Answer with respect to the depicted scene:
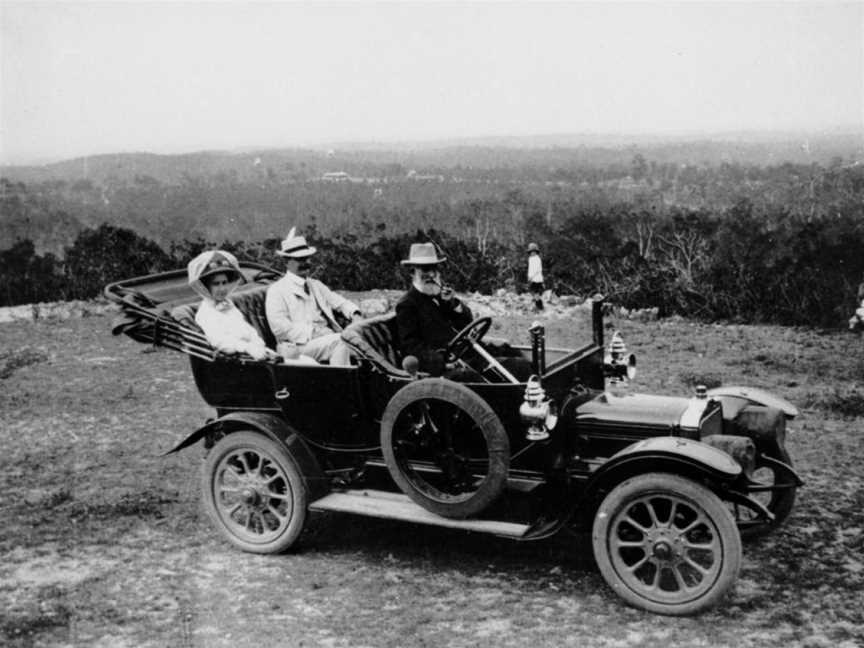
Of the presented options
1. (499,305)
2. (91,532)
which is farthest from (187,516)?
(499,305)

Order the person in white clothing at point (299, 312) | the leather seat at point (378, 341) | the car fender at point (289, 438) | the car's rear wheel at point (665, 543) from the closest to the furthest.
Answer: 1. the car's rear wheel at point (665, 543)
2. the leather seat at point (378, 341)
3. the car fender at point (289, 438)
4. the person in white clothing at point (299, 312)

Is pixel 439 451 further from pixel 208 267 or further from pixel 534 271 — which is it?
pixel 534 271

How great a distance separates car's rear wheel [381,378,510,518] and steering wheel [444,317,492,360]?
280 millimetres

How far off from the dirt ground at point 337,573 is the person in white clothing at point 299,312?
1.19 meters

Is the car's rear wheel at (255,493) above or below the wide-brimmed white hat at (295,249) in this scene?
below

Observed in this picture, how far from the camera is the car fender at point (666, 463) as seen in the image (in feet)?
14.0

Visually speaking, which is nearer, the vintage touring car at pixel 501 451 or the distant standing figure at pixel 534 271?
the vintage touring car at pixel 501 451

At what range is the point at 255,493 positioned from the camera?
5.45 metres

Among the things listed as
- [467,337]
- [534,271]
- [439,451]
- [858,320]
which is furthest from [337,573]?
[534,271]

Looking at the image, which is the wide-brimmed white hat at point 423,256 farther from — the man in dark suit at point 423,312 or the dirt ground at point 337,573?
the dirt ground at point 337,573

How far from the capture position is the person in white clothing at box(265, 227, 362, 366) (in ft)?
20.1

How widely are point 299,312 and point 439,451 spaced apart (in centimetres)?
208

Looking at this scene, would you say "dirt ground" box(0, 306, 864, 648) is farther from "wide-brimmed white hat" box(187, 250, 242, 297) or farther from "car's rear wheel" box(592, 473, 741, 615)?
"wide-brimmed white hat" box(187, 250, 242, 297)

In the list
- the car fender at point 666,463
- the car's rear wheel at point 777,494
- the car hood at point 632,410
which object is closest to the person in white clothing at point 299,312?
the car hood at point 632,410
